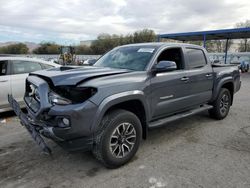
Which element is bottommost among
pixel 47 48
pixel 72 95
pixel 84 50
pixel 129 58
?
pixel 72 95

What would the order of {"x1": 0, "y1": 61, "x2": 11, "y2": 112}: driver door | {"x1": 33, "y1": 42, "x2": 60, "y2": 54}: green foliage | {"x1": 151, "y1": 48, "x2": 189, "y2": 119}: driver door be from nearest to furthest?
{"x1": 151, "y1": 48, "x2": 189, "y2": 119}: driver door, {"x1": 0, "y1": 61, "x2": 11, "y2": 112}: driver door, {"x1": 33, "y1": 42, "x2": 60, "y2": 54}: green foliage

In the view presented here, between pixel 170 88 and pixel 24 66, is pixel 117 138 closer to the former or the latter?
pixel 170 88

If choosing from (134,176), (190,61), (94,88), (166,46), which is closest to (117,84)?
(94,88)

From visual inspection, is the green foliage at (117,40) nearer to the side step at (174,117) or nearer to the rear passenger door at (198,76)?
the rear passenger door at (198,76)

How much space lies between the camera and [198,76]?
16.5 feet

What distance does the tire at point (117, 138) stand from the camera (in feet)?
10.8

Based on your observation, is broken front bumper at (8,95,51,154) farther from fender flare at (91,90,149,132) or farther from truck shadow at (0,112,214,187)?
fender flare at (91,90,149,132)

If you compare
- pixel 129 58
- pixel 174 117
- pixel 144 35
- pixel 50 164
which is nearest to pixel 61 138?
pixel 50 164

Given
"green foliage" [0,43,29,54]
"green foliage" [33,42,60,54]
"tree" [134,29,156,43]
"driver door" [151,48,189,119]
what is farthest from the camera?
"green foliage" [33,42,60,54]

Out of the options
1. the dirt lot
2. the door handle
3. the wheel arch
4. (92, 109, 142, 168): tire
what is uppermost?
the door handle

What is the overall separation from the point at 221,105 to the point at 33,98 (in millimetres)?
4474

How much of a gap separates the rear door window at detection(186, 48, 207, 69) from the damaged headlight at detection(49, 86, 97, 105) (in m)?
2.61

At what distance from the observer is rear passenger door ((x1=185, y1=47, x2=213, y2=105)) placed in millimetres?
4902

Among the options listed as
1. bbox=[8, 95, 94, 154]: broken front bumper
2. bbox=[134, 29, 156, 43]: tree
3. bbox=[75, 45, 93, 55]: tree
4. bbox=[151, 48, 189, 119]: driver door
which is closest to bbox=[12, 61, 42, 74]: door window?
bbox=[8, 95, 94, 154]: broken front bumper
